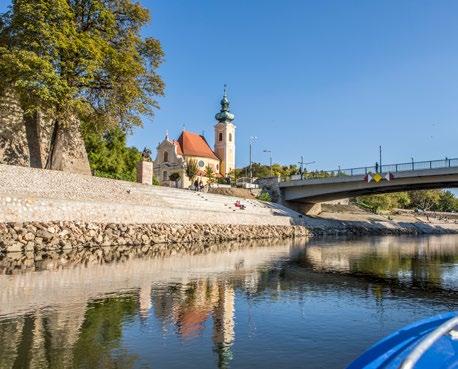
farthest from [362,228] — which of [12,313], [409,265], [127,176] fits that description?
[12,313]

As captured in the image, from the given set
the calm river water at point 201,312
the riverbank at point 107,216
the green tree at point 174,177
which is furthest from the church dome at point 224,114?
the calm river water at point 201,312

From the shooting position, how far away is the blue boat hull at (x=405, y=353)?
13.6 ft

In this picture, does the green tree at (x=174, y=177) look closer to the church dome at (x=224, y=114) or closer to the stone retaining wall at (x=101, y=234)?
the church dome at (x=224, y=114)

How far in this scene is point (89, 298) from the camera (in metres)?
12.6

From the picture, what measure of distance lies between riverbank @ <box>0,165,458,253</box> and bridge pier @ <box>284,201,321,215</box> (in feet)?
46.2

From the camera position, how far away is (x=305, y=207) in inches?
2675

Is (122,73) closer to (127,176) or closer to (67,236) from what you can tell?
(67,236)

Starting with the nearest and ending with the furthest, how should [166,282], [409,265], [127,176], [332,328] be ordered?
[332,328]
[166,282]
[409,265]
[127,176]

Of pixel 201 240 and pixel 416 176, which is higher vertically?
pixel 416 176

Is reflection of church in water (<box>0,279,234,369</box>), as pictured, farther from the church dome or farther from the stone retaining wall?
the church dome

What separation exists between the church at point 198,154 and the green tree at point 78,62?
50.0 metres

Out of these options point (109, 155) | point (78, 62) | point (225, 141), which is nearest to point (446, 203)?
point (225, 141)

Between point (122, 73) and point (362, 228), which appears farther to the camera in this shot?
point (362, 228)

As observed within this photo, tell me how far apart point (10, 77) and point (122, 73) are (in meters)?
8.00
